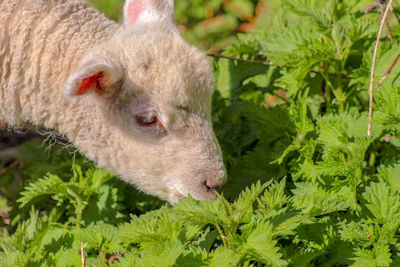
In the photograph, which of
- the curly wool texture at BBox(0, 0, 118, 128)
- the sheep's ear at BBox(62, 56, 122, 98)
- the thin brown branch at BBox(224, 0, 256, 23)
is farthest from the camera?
the thin brown branch at BBox(224, 0, 256, 23)

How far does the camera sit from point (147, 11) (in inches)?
151

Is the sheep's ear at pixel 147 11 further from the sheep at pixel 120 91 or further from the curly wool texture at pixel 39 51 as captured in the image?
the curly wool texture at pixel 39 51

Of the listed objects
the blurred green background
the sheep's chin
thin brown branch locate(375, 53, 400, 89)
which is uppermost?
thin brown branch locate(375, 53, 400, 89)

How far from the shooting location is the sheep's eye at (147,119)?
330 cm

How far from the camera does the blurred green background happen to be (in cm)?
704

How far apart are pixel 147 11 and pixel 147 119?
94 centimetres

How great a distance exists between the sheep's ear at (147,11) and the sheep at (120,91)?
0.01m

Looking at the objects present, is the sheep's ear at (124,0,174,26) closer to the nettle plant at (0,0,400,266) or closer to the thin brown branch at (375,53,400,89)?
the nettle plant at (0,0,400,266)

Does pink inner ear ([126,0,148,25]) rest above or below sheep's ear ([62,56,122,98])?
above

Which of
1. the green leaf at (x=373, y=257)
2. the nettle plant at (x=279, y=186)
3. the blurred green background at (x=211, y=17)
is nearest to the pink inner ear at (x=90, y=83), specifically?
the nettle plant at (x=279, y=186)

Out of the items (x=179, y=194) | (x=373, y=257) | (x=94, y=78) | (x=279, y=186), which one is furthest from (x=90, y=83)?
(x=373, y=257)

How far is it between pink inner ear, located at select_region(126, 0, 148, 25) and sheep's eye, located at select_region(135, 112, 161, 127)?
0.91 m

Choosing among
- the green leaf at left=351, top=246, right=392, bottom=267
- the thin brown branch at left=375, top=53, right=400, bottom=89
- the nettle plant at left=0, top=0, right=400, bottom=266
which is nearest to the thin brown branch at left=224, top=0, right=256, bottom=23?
the nettle plant at left=0, top=0, right=400, bottom=266

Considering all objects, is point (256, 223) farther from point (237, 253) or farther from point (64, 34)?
point (64, 34)
